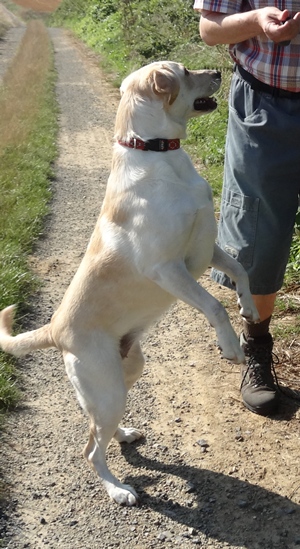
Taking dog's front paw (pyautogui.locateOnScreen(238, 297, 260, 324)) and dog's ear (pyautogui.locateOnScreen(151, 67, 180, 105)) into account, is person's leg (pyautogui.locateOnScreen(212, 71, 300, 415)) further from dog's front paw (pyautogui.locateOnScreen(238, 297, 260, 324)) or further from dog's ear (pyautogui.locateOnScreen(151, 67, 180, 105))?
dog's ear (pyautogui.locateOnScreen(151, 67, 180, 105))

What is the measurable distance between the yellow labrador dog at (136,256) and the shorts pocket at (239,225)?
0.32 meters

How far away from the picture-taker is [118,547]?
2734 millimetres

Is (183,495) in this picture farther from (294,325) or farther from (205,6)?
(205,6)

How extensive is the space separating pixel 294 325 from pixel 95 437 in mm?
1748

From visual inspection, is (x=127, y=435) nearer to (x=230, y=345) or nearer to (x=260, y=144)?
(x=230, y=345)

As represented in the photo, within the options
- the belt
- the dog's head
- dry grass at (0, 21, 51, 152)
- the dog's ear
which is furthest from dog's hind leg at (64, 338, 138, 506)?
dry grass at (0, 21, 51, 152)

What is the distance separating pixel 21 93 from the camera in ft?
42.7

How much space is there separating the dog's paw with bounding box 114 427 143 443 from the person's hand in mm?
1903

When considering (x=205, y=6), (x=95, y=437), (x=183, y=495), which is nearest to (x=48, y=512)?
(x=95, y=437)

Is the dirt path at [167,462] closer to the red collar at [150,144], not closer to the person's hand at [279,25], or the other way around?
the red collar at [150,144]

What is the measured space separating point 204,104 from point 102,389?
1363mm

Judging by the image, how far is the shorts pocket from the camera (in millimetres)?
3303

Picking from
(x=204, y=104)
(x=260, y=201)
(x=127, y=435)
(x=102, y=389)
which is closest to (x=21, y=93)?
(x=204, y=104)

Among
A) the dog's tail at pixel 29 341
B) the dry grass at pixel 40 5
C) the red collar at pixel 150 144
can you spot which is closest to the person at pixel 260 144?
the red collar at pixel 150 144
